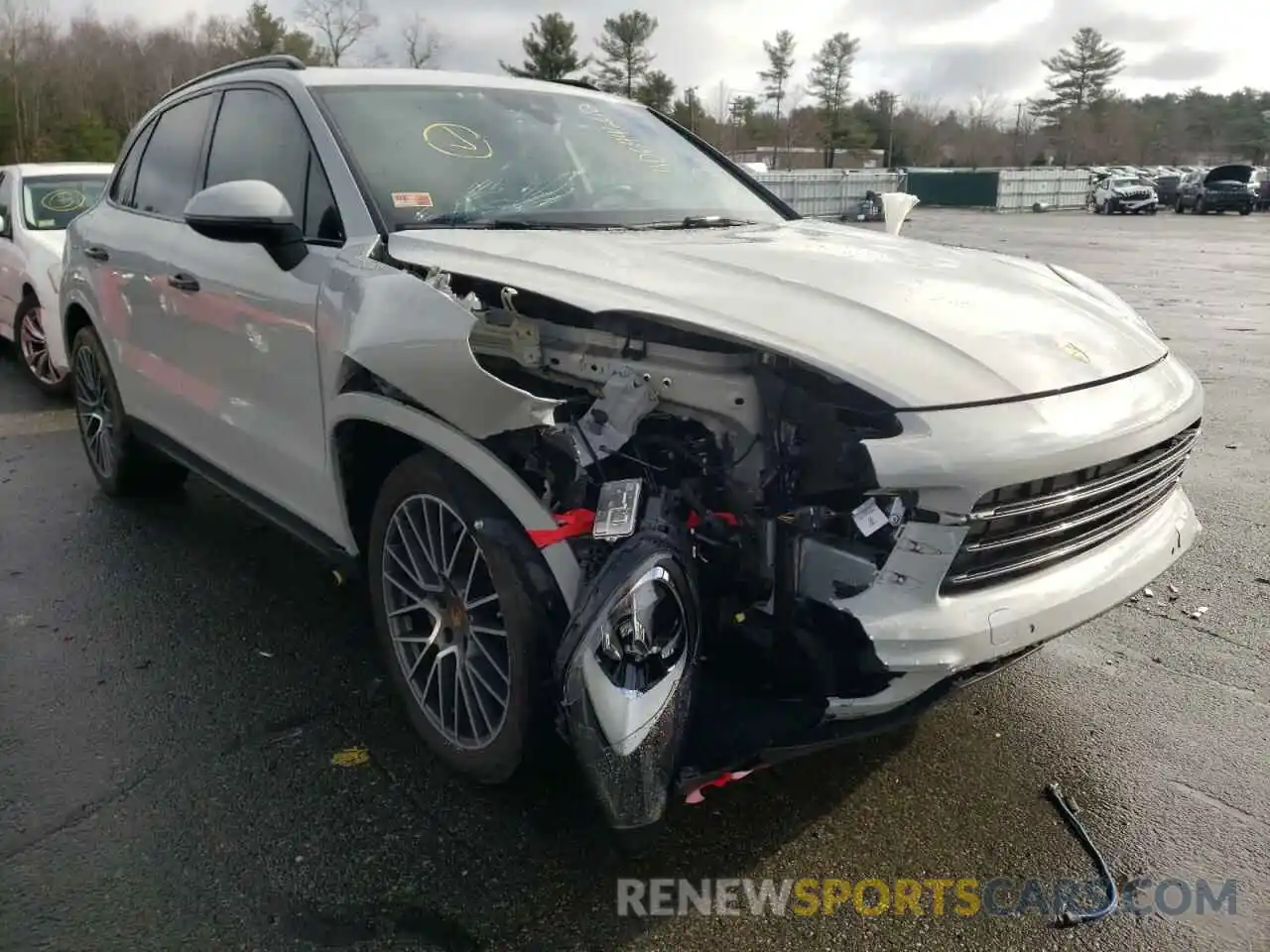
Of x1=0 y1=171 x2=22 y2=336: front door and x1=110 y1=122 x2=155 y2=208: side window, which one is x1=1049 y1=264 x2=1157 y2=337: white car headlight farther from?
x1=0 y1=171 x2=22 y2=336: front door

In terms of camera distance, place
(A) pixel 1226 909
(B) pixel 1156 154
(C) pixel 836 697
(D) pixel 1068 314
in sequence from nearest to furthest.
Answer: (C) pixel 836 697, (A) pixel 1226 909, (D) pixel 1068 314, (B) pixel 1156 154

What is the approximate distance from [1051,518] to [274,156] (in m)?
2.75

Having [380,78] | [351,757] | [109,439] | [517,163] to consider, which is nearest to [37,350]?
[109,439]

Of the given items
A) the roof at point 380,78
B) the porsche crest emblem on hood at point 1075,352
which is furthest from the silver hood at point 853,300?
the roof at point 380,78

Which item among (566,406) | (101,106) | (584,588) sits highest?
(101,106)

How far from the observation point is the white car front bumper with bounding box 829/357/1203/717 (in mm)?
2102

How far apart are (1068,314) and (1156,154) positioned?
98.9 meters

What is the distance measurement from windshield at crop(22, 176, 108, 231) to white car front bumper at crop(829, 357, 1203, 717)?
25.6 ft

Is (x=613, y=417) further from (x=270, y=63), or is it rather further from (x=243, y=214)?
(x=270, y=63)

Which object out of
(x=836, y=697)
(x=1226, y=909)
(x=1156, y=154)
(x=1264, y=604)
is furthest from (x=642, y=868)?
(x=1156, y=154)

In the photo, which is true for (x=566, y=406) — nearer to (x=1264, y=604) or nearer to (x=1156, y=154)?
(x=1264, y=604)

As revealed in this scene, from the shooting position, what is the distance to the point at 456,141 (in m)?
3.43

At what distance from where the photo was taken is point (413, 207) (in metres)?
3.12

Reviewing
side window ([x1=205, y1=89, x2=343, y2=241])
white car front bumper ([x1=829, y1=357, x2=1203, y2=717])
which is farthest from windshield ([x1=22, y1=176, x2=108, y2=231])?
white car front bumper ([x1=829, y1=357, x2=1203, y2=717])
